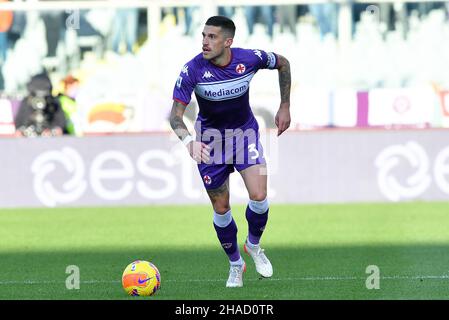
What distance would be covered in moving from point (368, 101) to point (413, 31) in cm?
252

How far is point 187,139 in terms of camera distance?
10797 mm

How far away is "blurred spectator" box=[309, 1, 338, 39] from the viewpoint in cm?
2609

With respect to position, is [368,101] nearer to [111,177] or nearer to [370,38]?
[370,38]

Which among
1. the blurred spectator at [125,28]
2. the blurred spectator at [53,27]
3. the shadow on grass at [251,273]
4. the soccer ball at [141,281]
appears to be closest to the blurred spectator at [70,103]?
the blurred spectator at [53,27]

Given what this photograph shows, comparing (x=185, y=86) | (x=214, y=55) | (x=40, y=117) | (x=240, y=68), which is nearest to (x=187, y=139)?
(x=185, y=86)

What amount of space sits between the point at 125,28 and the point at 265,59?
1583 cm

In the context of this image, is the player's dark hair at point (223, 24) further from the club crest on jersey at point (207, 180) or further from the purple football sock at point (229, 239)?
the purple football sock at point (229, 239)

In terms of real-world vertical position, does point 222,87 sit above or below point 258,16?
below

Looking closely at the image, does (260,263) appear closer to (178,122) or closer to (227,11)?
(178,122)

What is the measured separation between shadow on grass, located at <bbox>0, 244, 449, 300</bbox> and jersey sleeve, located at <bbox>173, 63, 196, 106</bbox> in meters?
1.64

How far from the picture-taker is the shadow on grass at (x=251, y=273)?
416 inches

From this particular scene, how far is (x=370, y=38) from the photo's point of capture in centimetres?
2616
